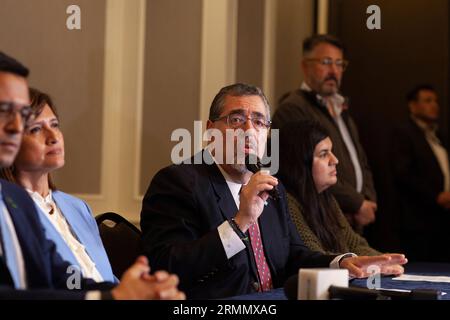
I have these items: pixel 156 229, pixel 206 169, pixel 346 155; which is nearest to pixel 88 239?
pixel 156 229

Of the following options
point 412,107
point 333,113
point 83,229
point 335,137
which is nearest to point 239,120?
point 83,229

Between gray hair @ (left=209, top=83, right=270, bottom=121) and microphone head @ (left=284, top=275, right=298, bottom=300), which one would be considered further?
gray hair @ (left=209, top=83, right=270, bottom=121)

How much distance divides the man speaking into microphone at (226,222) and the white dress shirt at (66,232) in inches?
10.7

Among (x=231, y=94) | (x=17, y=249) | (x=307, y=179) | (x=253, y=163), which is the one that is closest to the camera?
(x=17, y=249)

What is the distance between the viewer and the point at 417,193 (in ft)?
17.3

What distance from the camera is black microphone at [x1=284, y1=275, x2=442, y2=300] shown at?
186 cm

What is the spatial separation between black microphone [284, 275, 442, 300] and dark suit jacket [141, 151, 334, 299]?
50cm

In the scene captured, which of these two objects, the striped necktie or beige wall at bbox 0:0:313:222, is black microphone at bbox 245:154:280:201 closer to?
the striped necktie

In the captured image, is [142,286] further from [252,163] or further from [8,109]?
[252,163]

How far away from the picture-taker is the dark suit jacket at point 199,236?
2467 mm

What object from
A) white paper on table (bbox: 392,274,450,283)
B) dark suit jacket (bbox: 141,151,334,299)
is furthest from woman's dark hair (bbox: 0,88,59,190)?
white paper on table (bbox: 392,274,450,283)

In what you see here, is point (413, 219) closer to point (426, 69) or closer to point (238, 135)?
point (426, 69)

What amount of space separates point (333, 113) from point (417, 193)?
103cm

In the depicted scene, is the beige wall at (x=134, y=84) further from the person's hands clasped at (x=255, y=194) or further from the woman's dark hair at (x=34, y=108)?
the person's hands clasped at (x=255, y=194)
